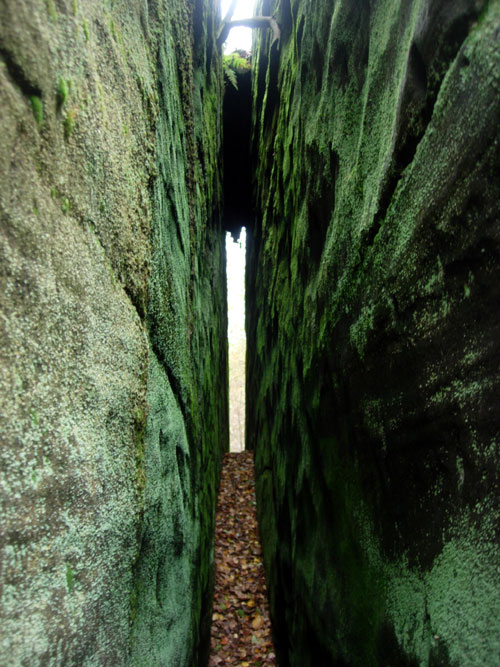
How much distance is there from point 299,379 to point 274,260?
225cm

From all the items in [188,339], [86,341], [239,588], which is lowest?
[239,588]

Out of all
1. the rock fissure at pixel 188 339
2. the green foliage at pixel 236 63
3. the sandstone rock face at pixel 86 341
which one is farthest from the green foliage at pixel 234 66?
the sandstone rock face at pixel 86 341

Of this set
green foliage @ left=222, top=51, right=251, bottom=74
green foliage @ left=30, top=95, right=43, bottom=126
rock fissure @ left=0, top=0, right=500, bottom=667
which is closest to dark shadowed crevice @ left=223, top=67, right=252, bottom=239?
green foliage @ left=222, top=51, right=251, bottom=74

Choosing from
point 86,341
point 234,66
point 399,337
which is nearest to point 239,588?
point 399,337

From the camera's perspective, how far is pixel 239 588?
5020 millimetres

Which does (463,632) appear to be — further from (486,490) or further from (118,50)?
(118,50)

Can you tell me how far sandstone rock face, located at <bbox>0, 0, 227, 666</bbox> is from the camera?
0.91 meters

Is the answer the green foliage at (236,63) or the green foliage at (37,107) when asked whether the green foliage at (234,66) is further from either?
the green foliage at (37,107)

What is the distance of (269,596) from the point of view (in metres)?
4.79

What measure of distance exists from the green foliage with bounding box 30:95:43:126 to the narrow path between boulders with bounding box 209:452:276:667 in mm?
4410

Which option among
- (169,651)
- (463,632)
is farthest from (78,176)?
(169,651)

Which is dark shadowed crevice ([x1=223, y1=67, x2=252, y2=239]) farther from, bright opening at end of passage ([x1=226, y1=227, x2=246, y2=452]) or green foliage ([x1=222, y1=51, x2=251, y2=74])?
bright opening at end of passage ([x1=226, y1=227, x2=246, y2=452])

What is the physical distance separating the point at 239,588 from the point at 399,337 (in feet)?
14.6

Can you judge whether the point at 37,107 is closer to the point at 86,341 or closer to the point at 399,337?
the point at 86,341
